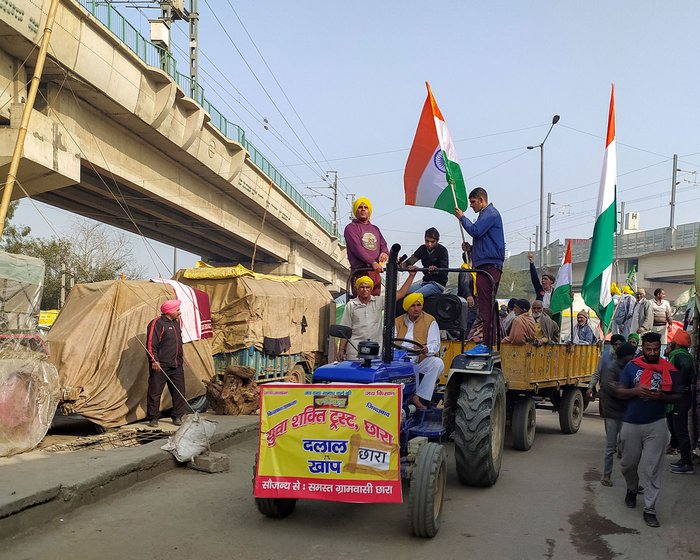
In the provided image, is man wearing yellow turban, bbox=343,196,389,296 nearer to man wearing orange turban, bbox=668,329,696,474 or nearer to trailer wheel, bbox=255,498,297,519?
trailer wheel, bbox=255,498,297,519

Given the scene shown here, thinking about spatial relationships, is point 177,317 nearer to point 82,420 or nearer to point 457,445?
point 82,420

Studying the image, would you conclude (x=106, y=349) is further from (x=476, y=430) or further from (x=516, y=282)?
(x=516, y=282)

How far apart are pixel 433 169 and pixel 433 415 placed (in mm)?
3848

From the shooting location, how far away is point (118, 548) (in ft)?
17.1

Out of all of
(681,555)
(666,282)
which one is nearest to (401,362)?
(681,555)

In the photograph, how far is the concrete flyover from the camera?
14.1 meters

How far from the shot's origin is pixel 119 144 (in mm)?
18953

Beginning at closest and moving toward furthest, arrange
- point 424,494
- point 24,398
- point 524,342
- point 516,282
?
point 424,494, point 24,398, point 524,342, point 516,282

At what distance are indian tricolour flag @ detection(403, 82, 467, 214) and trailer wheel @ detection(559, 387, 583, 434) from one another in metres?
3.95

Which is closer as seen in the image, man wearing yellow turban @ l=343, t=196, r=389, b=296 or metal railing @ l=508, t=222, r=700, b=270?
man wearing yellow turban @ l=343, t=196, r=389, b=296

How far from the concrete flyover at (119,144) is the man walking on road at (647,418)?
25.3 feet

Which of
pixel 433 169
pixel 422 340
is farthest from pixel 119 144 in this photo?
pixel 422 340

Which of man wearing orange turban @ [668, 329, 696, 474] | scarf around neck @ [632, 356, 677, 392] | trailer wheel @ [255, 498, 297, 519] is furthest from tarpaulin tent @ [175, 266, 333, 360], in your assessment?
scarf around neck @ [632, 356, 677, 392]

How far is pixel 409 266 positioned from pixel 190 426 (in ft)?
10.6
